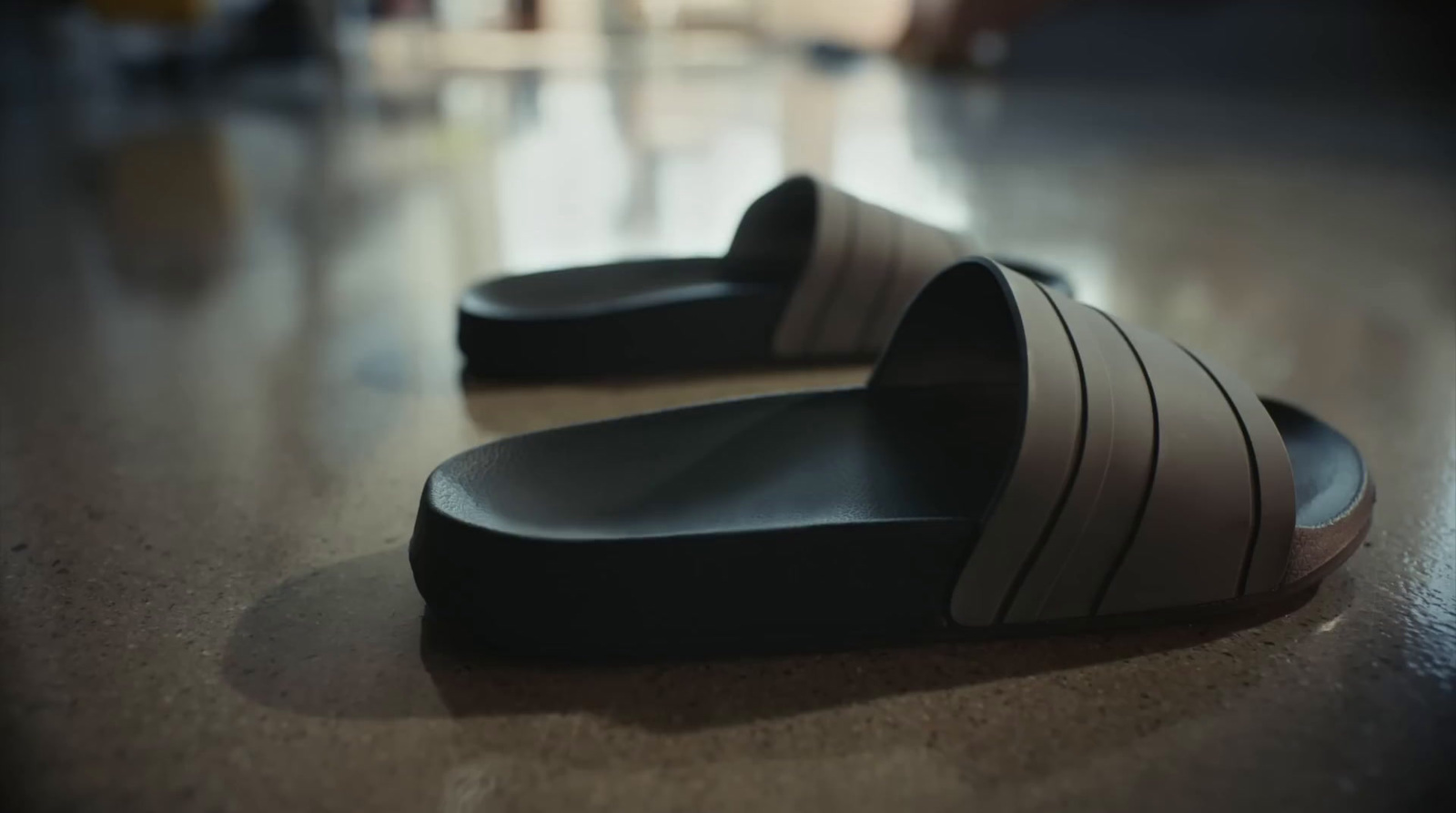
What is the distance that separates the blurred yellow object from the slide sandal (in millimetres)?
3415

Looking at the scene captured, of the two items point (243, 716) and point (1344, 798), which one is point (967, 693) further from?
point (243, 716)

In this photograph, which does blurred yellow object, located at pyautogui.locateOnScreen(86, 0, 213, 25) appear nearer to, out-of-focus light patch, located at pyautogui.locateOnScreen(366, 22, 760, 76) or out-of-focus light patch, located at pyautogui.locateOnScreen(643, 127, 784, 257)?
out-of-focus light patch, located at pyautogui.locateOnScreen(366, 22, 760, 76)

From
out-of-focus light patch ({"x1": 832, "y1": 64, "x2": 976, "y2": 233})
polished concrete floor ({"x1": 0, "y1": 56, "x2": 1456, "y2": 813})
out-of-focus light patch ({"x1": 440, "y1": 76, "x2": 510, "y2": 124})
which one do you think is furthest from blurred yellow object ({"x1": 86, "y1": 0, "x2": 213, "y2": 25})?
out-of-focus light patch ({"x1": 832, "y1": 64, "x2": 976, "y2": 233})

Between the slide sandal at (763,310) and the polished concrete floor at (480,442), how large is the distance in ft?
0.12

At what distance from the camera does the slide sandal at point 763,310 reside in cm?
118

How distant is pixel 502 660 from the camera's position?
2.24ft

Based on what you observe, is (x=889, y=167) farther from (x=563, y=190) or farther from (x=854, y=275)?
(x=854, y=275)

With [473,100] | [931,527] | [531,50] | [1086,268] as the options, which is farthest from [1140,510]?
[531,50]

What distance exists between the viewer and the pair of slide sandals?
65 centimetres

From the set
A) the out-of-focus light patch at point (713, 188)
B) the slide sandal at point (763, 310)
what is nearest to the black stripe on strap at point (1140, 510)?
the slide sandal at point (763, 310)

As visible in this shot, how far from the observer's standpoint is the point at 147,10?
394cm

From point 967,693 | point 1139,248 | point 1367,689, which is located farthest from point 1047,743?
point 1139,248

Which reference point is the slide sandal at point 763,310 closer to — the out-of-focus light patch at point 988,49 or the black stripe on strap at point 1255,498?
the black stripe on strap at point 1255,498

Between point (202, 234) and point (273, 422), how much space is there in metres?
0.96
